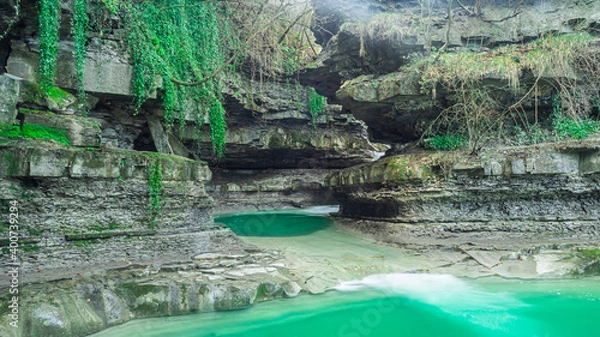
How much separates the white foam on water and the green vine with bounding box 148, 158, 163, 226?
3.38m

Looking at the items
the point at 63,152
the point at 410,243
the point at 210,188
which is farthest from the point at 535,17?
the point at 210,188

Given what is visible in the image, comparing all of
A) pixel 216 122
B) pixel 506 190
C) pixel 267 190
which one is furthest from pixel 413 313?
pixel 267 190

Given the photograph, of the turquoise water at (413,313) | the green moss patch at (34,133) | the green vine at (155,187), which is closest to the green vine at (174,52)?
the green vine at (155,187)

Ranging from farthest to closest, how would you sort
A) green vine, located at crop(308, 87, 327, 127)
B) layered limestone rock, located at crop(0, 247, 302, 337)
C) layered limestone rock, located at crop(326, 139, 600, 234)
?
green vine, located at crop(308, 87, 327, 127) < layered limestone rock, located at crop(326, 139, 600, 234) < layered limestone rock, located at crop(0, 247, 302, 337)

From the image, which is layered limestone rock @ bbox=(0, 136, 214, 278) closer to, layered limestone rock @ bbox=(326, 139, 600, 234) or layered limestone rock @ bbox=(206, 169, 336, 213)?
layered limestone rock @ bbox=(326, 139, 600, 234)

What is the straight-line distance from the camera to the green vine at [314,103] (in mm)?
16250

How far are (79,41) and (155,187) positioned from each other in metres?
2.81

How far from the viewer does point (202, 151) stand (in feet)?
52.6

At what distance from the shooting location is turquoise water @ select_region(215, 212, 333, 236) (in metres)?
10.3

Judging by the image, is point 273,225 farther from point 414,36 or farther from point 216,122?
point 414,36

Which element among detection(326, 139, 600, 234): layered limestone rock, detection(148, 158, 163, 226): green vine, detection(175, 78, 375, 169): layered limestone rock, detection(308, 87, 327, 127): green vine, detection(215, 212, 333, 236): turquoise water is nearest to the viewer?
detection(148, 158, 163, 226): green vine

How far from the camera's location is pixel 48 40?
5207mm

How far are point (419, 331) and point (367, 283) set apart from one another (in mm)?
1413

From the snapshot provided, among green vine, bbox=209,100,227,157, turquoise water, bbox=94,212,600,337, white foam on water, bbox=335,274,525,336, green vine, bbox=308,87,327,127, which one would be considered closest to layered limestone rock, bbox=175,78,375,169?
green vine, bbox=308,87,327,127
